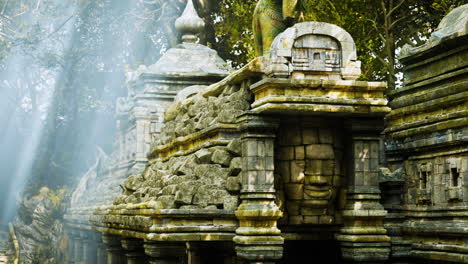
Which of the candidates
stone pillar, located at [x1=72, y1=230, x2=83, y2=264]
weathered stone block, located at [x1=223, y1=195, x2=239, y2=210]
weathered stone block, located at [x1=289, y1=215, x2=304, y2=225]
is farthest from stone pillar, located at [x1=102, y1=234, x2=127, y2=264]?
weathered stone block, located at [x1=289, y1=215, x2=304, y2=225]

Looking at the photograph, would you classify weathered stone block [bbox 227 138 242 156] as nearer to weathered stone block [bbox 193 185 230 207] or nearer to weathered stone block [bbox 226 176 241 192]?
weathered stone block [bbox 226 176 241 192]

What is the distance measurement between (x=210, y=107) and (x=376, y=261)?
3148 mm

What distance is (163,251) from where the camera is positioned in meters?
10.1

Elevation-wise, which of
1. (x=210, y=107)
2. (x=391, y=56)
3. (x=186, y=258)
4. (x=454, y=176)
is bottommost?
(x=186, y=258)

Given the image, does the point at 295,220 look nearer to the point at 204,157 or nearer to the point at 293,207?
the point at 293,207

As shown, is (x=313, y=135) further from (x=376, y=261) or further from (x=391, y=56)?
(x=391, y=56)

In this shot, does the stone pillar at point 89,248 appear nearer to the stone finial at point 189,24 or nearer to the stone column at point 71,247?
the stone column at point 71,247

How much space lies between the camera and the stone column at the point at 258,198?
9.30 meters

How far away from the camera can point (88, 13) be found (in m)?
29.0

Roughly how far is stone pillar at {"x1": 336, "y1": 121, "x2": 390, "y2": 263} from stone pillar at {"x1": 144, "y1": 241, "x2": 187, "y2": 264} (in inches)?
79.3

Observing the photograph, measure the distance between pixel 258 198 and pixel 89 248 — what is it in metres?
9.26

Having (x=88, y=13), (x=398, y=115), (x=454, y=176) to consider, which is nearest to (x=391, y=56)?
(x=398, y=115)

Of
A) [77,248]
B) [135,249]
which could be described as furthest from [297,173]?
[77,248]

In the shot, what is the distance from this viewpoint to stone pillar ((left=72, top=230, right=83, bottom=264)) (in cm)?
1850
